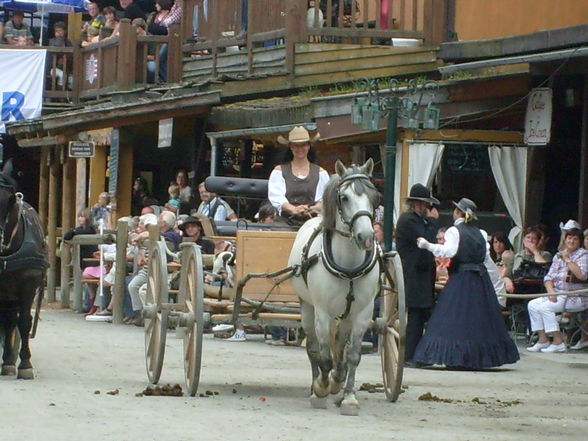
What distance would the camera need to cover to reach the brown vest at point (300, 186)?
12734 millimetres

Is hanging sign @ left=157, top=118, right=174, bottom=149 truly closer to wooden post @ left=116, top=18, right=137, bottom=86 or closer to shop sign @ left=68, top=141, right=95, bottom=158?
shop sign @ left=68, top=141, right=95, bottom=158

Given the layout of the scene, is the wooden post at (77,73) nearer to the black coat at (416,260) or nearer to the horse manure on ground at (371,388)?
the black coat at (416,260)

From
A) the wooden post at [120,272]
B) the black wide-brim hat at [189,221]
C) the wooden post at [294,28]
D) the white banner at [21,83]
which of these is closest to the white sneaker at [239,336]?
the black wide-brim hat at [189,221]

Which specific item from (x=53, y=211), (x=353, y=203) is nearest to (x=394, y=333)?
(x=353, y=203)

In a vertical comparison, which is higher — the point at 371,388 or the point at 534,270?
the point at 534,270

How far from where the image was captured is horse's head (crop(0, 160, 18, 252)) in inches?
504

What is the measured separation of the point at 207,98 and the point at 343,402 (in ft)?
42.2

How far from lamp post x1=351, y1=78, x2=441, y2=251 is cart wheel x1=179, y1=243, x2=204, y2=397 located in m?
4.60

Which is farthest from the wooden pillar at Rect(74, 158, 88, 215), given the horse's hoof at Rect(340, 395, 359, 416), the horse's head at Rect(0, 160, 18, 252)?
the horse's hoof at Rect(340, 395, 359, 416)

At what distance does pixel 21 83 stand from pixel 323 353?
1822cm

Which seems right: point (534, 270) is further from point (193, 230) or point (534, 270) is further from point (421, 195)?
point (193, 230)

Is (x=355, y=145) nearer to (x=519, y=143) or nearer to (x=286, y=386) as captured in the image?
(x=519, y=143)

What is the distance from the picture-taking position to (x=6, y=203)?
12.9 meters

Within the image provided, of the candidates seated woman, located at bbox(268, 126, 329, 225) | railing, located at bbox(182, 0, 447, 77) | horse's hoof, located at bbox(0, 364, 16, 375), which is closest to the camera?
seated woman, located at bbox(268, 126, 329, 225)
